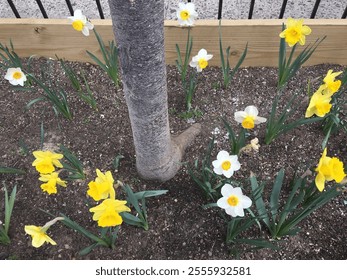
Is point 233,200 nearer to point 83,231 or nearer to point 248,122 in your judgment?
point 248,122

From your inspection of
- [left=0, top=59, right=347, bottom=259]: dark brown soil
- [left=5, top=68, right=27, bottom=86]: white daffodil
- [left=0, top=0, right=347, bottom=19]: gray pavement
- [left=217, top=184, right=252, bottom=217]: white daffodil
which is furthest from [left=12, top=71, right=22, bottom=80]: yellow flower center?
[left=217, top=184, right=252, bottom=217]: white daffodil

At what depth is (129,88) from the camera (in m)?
1.26

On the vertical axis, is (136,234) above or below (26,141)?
below

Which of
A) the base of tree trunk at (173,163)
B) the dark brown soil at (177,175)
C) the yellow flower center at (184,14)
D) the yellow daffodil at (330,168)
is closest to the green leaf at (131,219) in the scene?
the dark brown soil at (177,175)

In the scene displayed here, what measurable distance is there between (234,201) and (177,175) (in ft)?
1.55

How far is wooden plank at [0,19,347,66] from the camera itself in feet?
6.37

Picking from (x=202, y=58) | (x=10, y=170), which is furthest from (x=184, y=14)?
(x=10, y=170)

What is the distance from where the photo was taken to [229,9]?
2.60m

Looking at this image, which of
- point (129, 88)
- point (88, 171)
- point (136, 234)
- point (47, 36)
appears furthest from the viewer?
point (47, 36)

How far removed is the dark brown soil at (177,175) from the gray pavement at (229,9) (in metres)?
0.64

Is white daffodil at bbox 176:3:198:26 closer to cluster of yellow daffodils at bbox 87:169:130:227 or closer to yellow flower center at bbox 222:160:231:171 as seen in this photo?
yellow flower center at bbox 222:160:231:171
